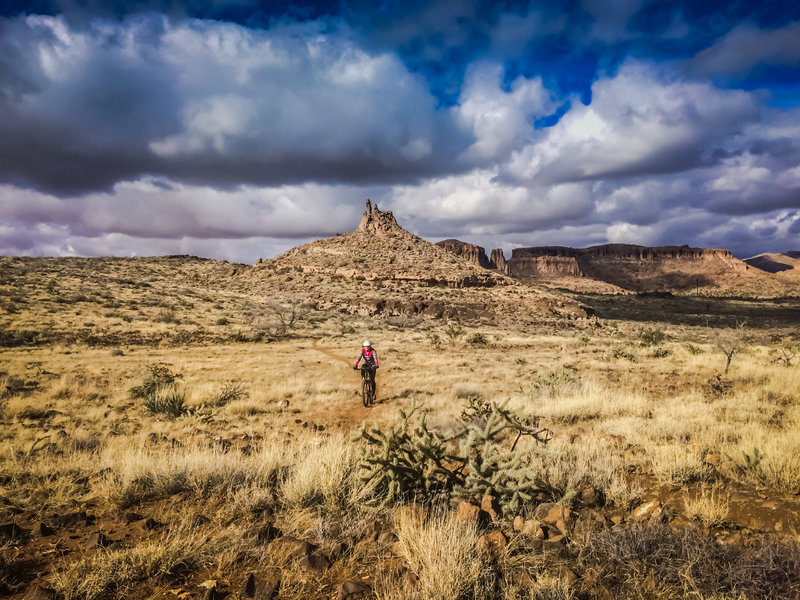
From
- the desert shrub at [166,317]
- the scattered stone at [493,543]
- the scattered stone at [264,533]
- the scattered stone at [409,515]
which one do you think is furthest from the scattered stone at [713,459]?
the desert shrub at [166,317]

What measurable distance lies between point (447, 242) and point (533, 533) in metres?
199

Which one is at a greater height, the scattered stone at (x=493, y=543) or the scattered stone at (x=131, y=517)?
the scattered stone at (x=493, y=543)

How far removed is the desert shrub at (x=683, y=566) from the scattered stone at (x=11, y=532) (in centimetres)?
522

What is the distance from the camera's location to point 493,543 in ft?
11.5

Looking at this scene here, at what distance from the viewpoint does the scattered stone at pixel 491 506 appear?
411cm

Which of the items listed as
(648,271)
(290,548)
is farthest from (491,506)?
(648,271)

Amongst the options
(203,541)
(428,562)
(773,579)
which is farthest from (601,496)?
(203,541)

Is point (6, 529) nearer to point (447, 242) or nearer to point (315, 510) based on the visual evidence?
point (315, 510)

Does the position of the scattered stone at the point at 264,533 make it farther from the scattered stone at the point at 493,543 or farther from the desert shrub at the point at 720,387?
the desert shrub at the point at 720,387

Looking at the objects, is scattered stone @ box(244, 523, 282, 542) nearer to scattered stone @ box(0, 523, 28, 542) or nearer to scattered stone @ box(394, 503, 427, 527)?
scattered stone @ box(394, 503, 427, 527)

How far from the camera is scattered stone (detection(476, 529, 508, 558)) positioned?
132 inches

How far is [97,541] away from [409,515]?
115 inches

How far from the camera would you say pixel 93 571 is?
122 inches

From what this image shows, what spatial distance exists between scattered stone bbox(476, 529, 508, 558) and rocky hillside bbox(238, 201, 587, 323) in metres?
42.7
